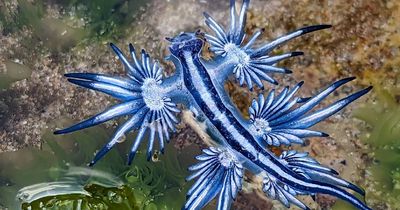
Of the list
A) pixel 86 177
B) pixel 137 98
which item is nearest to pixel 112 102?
pixel 86 177

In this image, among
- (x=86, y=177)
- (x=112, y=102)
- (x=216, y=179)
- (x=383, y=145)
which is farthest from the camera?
(x=112, y=102)

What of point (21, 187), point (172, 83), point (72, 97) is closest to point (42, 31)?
Result: point (72, 97)

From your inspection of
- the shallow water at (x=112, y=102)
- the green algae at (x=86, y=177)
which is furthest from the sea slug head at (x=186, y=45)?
the green algae at (x=86, y=177)

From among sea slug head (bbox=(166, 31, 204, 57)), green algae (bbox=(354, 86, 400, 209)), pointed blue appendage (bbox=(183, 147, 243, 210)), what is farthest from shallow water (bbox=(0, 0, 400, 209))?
sea slug head (bbox=(166, 31, 204, 57))

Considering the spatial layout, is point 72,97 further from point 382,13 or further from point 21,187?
point 382,13

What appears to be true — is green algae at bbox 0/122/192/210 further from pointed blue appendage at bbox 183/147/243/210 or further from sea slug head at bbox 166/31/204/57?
sea slug head at bbox 166/31/204/57

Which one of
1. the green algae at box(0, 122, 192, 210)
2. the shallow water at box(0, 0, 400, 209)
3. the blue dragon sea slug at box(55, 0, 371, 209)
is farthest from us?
the green algae at box(0, 122, 192, 210)

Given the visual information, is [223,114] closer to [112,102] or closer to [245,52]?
[245,52]
